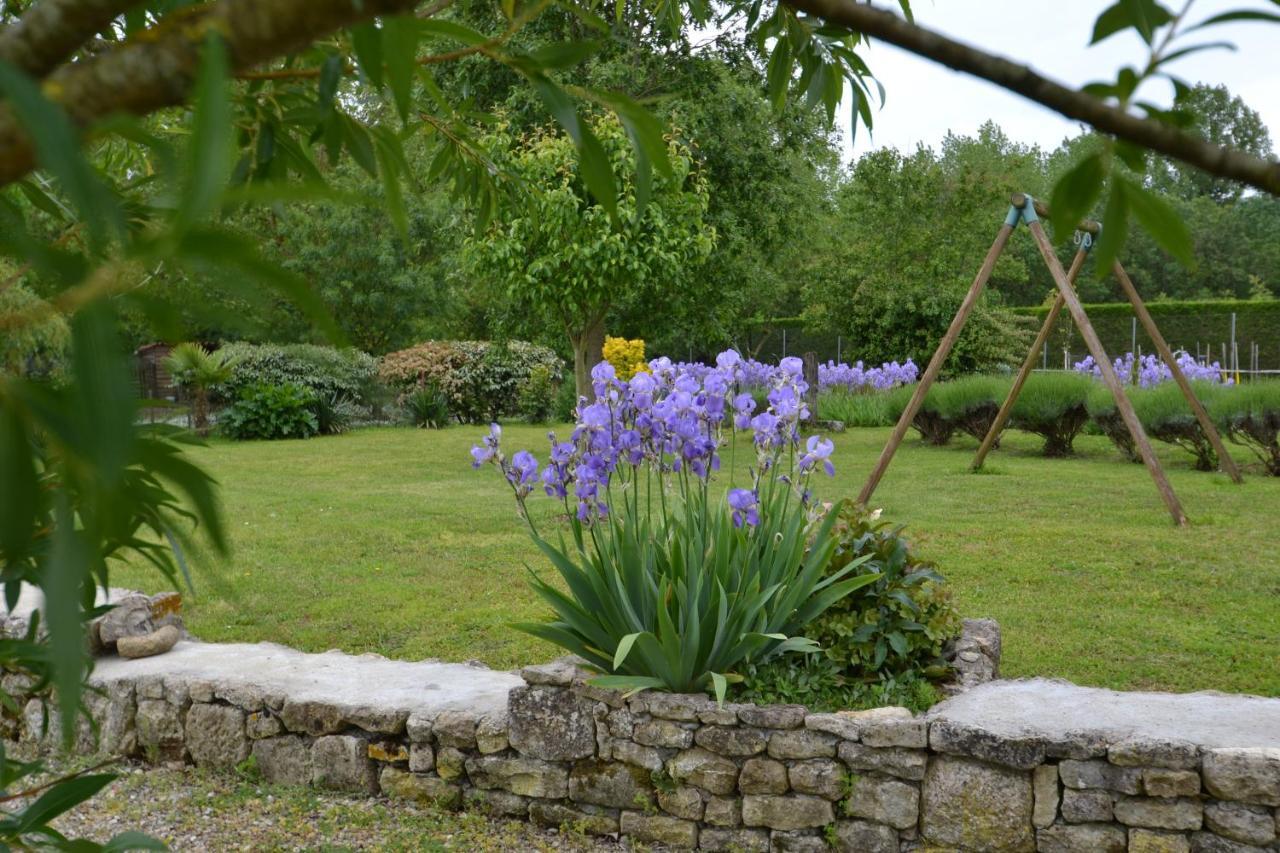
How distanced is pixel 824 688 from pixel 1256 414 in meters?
8.95

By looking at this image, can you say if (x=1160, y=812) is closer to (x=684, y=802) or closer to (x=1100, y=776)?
(x=1100, y=776)

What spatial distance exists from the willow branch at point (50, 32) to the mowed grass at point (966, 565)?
12.5 feet

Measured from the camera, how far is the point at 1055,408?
12734 millimetres

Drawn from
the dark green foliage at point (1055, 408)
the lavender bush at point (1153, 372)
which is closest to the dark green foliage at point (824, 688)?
the dark green foliage at point (1055, 408)

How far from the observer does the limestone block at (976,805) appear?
10.7 ft

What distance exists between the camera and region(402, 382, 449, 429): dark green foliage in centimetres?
1900

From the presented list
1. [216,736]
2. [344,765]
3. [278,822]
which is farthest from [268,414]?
[278,822]

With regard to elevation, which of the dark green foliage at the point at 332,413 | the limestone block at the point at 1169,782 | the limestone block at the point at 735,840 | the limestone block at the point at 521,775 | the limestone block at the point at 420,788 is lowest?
the limestone block at the point at 735,840

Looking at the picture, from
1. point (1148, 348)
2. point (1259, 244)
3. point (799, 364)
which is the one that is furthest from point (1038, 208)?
point (1259, 244)

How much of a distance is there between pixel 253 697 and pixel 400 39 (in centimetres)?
400

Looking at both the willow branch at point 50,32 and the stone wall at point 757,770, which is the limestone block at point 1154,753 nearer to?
the stone wall at point 757,770

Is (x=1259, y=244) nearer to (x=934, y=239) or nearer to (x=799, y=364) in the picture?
(x=934, y=239)

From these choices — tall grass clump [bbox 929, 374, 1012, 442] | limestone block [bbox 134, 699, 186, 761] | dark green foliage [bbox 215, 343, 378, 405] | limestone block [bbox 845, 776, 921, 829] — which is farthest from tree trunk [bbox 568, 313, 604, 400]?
limestone block [bbox 845, 776, 921, 829]

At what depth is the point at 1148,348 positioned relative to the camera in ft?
91.4
